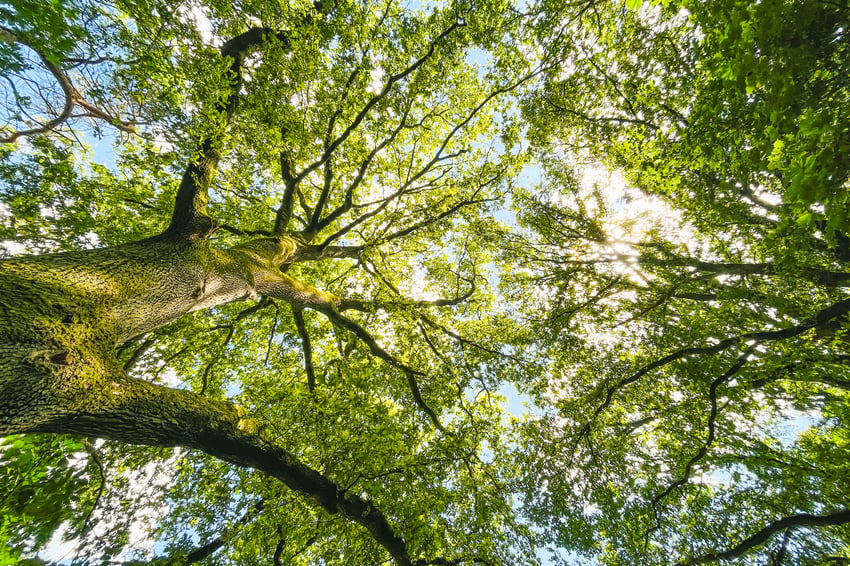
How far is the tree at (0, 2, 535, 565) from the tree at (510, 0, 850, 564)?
163 centimetres

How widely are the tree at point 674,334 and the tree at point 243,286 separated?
163cm

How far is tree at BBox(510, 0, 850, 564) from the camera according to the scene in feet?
16.9

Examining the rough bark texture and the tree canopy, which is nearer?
the rough bark texture

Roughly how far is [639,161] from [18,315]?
8.79 metres

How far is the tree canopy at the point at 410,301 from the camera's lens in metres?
3.41

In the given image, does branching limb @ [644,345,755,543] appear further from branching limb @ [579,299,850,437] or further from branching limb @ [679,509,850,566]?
branching limb @ [679,509,850,566]

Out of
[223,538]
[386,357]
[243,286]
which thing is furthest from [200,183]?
[223,538]

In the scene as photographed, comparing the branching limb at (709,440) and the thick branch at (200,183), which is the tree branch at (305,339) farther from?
the branching limb at (709,440)

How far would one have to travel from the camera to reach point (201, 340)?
8.31 meters

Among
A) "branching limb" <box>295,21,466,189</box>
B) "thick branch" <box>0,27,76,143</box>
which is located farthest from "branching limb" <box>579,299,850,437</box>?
"thick branch" <box>0,27,76,143</box>

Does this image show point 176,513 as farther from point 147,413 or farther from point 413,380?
point 413,380

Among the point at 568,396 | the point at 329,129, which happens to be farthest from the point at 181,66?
the point at 568,396

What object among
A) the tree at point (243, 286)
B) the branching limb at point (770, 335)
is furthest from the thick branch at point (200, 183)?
the branching limb at point (770, 335)

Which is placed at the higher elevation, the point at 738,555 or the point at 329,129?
the point at 329,129
